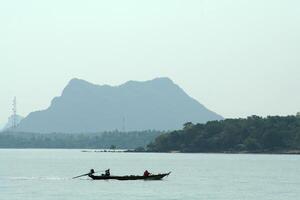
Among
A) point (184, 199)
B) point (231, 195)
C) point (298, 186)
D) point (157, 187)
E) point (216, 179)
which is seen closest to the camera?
point (184, 199)

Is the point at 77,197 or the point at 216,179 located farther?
the point at 216,179

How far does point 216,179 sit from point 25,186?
42498mm

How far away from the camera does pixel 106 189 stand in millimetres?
124375

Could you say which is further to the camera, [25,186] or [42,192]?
[25,186]

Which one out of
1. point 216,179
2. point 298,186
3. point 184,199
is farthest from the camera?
point 216,179

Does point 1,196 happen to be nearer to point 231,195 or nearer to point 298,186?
point 231,195

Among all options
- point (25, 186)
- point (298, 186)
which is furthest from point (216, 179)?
point (25, 186)

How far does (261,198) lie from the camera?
A: 11381cm

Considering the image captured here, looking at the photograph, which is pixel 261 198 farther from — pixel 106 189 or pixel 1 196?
pixel 1 196

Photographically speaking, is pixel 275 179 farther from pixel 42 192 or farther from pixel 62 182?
pixel 42 192

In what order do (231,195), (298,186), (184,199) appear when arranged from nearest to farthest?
(184,199)
(231,195)
(298,186)

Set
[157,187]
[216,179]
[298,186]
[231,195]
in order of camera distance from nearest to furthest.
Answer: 1. [231,195]
2. [157,187]
3. [298,186]
4. [216,179]

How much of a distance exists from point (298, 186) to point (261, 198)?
27.1m

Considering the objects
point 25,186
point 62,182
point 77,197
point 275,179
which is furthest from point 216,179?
point 77,197
